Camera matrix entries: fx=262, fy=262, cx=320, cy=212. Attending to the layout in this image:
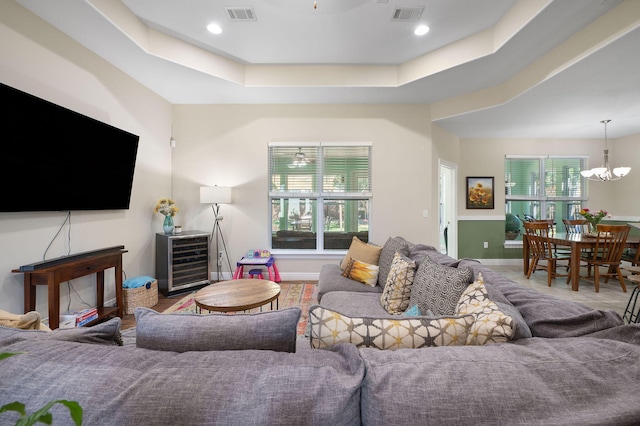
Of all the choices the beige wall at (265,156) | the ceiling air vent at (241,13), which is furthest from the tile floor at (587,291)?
the ceiling air vent at (241,13)

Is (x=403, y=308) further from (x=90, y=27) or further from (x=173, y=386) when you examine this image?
(x=90, y=27)

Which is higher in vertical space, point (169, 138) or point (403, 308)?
point (169, 138)

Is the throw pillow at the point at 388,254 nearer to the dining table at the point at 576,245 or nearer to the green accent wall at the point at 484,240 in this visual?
the dining table at the point at 576,245

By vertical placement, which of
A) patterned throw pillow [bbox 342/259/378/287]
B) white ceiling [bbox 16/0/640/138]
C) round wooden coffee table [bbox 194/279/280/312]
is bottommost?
round wooden coffee table [bbox 194/279/280/312]

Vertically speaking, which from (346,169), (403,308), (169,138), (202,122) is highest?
(202,122)

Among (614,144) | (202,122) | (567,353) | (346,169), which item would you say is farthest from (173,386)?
(614,144)

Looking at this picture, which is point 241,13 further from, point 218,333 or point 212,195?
point 218,333

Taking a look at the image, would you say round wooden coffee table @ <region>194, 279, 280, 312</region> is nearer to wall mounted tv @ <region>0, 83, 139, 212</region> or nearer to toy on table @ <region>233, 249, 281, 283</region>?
toy on table @ <region>233, 249, 281, 283</region>

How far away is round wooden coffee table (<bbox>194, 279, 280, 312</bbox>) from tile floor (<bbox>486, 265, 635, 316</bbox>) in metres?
3.91

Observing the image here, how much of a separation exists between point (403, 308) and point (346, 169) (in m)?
2.81

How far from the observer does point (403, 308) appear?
6.43 ft

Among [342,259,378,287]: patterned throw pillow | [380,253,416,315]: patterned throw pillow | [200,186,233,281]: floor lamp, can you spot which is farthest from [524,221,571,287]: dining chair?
[200,186,233,281]: floor lamp

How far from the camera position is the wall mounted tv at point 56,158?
205cm

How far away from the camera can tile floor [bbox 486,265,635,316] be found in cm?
332
